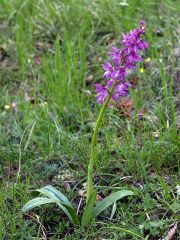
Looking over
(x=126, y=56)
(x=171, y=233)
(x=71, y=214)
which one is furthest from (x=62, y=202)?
(x=126, y=56)

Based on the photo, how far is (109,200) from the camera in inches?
86.7

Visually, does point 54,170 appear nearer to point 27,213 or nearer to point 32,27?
point 27,213

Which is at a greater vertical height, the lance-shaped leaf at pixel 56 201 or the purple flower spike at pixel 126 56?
the purple flower spike at pixel 126 56

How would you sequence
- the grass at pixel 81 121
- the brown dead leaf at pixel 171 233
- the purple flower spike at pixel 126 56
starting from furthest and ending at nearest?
the grass at pixel 81 121
the brown dead leaf at pixel 171 233
the purple flower spike at pixel 126 56

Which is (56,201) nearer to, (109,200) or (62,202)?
(62,202)

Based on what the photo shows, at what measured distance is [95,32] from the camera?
4.15 m

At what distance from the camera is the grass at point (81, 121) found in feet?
7.57

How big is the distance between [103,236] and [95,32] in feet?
7.54

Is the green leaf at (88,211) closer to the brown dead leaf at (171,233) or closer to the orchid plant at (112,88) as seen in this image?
the orchid plant at (112,88)

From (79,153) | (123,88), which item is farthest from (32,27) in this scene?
(123,88)

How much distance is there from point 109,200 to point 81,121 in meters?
1.04

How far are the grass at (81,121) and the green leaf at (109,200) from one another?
7cm

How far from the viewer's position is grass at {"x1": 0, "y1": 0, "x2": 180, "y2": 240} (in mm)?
2309

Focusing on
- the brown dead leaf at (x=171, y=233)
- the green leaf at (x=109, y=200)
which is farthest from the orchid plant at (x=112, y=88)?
the brown dead leaf at (x=171, y=233)
